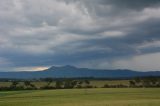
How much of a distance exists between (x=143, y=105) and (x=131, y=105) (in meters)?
1.67

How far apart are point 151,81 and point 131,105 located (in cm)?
15352

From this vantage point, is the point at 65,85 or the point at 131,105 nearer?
the point at 131,105

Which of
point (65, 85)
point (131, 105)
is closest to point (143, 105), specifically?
point (131, 105)

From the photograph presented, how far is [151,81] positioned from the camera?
198 m

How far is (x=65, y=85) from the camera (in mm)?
199125

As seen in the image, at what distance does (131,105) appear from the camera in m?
48.1

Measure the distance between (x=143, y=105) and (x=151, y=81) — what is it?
501 ft

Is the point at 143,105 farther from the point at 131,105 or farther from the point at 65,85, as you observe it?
the point at 65,85

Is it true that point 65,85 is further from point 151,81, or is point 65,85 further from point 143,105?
point 143,105

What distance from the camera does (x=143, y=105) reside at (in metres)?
48.4

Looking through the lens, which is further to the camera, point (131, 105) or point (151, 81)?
point (151, 81)

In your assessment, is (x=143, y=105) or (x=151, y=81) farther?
(x=151, y=81)

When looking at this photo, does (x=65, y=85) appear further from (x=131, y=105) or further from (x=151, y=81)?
(x=131, y=105)

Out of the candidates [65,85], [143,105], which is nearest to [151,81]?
[65,85]
